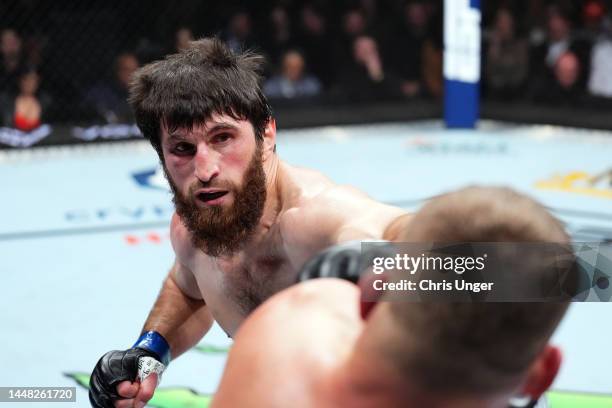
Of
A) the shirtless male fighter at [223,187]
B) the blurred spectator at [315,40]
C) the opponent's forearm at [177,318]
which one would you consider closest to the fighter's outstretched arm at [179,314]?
the opponent's forearm at [177,318]

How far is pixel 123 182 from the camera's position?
19.5 ft

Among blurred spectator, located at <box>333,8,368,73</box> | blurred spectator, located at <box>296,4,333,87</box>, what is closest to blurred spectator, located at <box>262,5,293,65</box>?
blurred spectator, located at <box>296,4,333,87</box>

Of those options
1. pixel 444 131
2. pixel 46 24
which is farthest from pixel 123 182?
pixel 444 131

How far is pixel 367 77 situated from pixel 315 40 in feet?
1.75

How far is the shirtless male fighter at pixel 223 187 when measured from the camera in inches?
82.7

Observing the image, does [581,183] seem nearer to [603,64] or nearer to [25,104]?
[603,64]

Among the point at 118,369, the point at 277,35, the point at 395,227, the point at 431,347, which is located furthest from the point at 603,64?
the point at 431,347

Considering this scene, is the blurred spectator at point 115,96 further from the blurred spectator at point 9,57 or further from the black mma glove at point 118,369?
the black mma glove at point 118,369

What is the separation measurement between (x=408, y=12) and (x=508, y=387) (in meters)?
6.89

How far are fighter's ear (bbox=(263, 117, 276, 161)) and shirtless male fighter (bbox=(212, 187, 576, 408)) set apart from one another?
3.63 ft

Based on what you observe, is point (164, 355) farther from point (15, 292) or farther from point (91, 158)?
point (91, 158)

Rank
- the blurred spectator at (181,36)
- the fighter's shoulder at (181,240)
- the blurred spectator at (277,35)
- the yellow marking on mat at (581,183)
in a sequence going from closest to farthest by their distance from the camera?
the fighter's shoulder at (181,240)
the yellow marking on mat at (581,183)
the blurred spectator at (181,36)
the blurred spectator at (277,35)

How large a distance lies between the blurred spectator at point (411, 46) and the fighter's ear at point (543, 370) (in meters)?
6.80

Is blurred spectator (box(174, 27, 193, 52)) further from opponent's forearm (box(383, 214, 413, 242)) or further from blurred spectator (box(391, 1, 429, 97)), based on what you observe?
opponent's forearm (box(383, 214, 413, 242))
